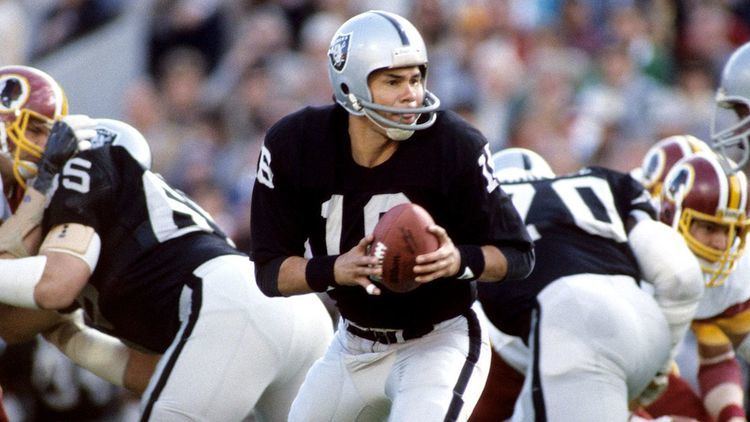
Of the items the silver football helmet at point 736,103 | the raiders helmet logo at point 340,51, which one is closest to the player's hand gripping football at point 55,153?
the raiders helmet logo at point 340,51

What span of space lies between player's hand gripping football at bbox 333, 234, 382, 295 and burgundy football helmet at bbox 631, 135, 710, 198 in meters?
2.66

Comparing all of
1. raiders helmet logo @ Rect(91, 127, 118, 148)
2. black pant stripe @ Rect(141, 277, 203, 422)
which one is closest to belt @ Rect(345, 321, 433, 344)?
black pant stripe @ Rect(141, 277, 203, 422)

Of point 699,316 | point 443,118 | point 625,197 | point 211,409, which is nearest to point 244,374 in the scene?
point 211,409

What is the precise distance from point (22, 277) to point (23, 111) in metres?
0.68

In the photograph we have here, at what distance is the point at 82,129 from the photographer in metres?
4.99

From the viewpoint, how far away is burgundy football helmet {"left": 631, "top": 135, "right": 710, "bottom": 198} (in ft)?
20.9

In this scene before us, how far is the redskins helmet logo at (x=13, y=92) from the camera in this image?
5062 millimetres

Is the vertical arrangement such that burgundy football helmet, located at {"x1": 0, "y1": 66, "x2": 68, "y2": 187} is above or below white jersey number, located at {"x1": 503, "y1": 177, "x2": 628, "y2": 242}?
above

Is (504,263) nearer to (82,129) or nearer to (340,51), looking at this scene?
(340,51)

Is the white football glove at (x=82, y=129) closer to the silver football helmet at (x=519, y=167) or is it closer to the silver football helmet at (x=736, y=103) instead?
the silver football helmet at (x=519, y=167)

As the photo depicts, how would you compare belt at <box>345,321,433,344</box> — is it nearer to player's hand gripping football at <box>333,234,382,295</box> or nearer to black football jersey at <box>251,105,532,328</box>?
black football jersey at <box>251,105,532,328</box>

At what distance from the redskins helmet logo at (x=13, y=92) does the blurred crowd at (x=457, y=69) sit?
368 centimetres

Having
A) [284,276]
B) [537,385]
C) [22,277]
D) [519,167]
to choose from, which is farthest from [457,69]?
[284,276]

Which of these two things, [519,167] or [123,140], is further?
[519,167]
